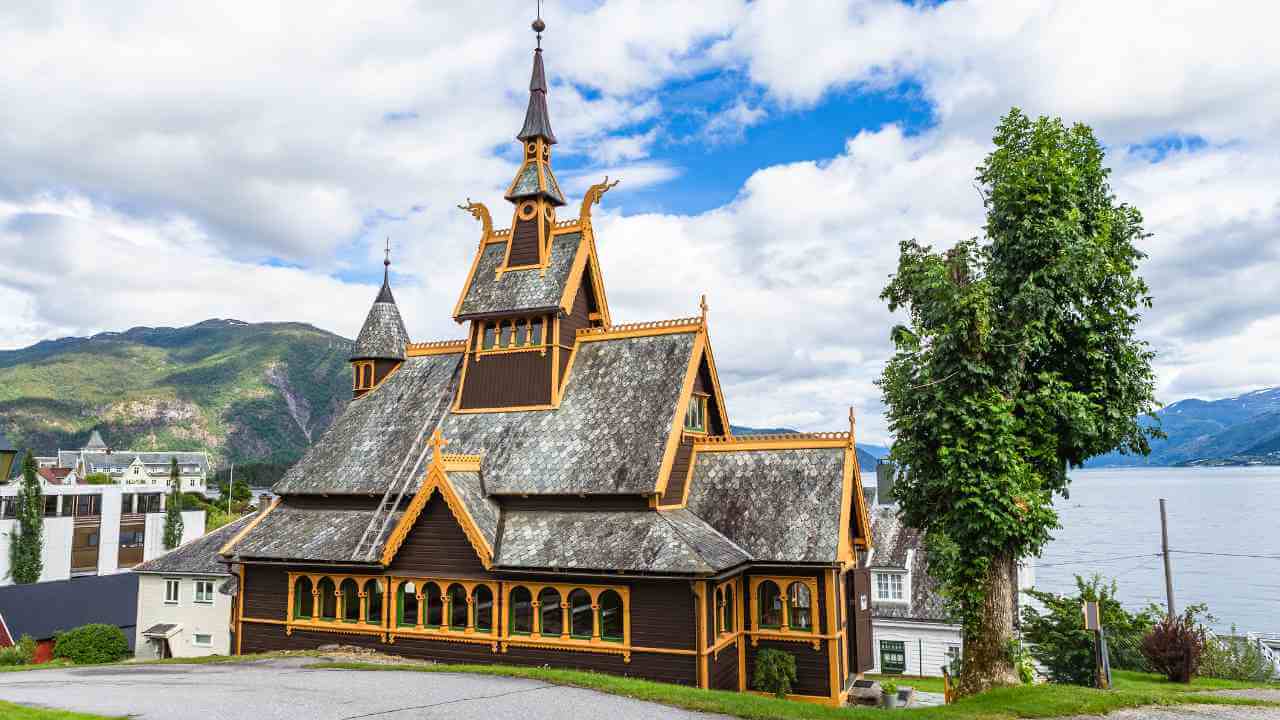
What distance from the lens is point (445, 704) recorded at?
1716 centimetres

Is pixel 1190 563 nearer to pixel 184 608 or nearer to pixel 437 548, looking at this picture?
pixel 437 548

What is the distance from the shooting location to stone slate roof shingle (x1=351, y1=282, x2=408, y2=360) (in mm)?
34688

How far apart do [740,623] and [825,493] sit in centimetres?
462

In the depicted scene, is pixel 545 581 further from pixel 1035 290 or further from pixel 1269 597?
pixel 1269 597

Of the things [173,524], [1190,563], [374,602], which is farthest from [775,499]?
[1190,563]

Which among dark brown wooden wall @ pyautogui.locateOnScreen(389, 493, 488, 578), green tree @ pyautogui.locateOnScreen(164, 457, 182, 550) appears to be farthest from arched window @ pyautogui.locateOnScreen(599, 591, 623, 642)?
green tree @ pyautogui.locateOnScreen(164, 457, 182, 550)

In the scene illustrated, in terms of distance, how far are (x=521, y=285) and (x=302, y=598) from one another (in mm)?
12802

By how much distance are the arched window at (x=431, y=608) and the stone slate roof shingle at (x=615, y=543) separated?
2.95 metres

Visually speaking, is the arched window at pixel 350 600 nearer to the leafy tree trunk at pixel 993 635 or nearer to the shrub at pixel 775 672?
the shrub at pixel 775 672

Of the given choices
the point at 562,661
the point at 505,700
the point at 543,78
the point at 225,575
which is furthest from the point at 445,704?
the point at 225,575

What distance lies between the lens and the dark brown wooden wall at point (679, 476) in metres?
25.8

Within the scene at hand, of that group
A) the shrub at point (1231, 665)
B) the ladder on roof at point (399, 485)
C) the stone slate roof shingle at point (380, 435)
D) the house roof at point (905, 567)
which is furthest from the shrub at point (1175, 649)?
the stone slate roof shingle at point (380, 435)

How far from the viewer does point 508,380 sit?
29938 millimetres

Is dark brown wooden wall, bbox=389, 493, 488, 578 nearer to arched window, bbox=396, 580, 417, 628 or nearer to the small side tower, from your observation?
arched window, bbox=396, 580, 417, 628
